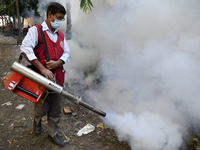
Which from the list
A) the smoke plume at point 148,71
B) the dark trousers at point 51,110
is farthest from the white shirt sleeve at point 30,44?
the smoke plume at point 148,71

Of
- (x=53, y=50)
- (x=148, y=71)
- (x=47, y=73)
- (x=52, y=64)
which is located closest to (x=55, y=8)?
(x=53, y=50)

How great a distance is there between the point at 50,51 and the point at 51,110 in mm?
896

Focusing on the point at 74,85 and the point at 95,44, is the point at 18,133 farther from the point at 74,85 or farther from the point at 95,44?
the point at 95,44

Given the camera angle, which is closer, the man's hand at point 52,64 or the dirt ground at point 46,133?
the man's hand at point 52,64

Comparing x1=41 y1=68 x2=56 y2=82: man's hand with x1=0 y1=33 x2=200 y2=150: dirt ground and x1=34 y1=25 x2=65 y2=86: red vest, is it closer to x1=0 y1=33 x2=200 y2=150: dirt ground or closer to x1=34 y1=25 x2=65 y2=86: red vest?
x1=34 y1=25 x2=65 y2=86: red vest

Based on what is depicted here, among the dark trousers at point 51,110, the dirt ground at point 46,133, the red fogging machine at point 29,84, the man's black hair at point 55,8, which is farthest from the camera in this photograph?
the dirt ground at point 46,133

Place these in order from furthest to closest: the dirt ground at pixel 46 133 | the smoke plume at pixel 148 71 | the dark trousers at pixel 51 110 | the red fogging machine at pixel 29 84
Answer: the smoke plume at pixel 148 71
the dirt ground at pixel 46 133
the dark trousers at pixel 51 110
the red fogging machine at pixel 29 84

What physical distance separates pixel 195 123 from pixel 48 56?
2713 millimetres

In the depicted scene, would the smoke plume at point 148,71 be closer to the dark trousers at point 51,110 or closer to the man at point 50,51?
the dark trousers at point 51,110

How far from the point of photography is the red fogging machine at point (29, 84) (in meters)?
1.59

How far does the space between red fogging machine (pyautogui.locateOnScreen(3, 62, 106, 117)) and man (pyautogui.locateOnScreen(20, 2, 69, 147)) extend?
0.10 metres

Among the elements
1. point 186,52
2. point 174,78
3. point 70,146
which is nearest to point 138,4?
point 186,52

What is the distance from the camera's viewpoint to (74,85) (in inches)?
156

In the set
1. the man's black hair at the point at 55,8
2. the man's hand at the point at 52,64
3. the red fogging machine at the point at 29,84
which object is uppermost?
the man's black hair at the point at 55,8
